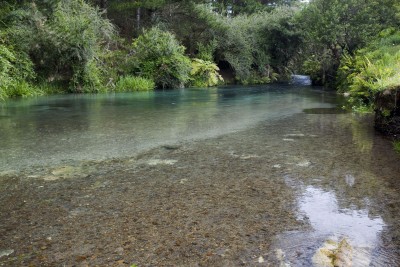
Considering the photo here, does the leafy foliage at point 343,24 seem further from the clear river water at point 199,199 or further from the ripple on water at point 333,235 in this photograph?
the ripple on water at point 333,235

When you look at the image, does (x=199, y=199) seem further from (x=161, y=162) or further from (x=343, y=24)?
(x=343, y=24)

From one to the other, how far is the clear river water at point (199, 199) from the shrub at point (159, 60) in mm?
15489

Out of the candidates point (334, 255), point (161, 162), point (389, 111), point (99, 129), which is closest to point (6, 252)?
point (334, 255)

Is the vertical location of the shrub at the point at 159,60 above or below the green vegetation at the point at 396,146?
above

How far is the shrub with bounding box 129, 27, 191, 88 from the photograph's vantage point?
2194 cm

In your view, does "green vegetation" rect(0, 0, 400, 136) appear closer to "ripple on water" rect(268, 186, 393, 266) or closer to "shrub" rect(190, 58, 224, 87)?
"shrub" rect(190, 58, 224, 87)

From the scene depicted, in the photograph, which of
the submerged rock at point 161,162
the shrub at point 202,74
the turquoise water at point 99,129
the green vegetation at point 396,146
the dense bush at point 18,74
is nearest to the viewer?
the submerged rock at point 161,162

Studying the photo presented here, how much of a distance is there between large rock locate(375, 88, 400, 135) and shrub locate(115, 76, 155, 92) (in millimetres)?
14876

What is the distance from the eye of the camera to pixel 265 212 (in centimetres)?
322

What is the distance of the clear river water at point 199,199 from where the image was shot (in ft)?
8.32

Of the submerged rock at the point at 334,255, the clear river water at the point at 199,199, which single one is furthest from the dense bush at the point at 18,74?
the submerged rock at the point at 334,255

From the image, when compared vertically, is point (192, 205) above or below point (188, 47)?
below

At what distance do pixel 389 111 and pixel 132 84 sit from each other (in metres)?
15.7

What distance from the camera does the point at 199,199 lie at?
354 centimetres
